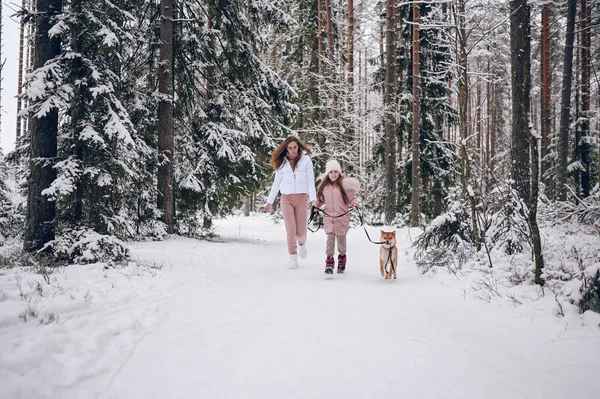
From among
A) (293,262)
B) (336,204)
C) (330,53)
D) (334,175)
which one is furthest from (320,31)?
(293,262)

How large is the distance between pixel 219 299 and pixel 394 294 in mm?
2411

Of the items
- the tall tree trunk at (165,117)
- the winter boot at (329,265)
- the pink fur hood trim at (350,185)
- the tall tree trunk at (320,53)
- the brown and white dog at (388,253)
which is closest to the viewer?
the brown and white dog at (388,253)

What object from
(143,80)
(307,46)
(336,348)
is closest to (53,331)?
(336,348)

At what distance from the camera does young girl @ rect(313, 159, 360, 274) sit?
6.15 metres

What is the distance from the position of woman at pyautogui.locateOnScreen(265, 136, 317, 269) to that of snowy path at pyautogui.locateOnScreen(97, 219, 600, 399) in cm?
202

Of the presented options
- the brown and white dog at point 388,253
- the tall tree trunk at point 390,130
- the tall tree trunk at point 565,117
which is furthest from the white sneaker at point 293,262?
the tall tree trunk at point 565,117

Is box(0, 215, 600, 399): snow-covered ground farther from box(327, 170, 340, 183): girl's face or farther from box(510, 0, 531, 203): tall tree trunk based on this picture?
box(510, 0, 531, 203): tall tree trunk

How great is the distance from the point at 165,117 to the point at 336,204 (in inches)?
248

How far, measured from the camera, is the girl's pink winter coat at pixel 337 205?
6164 mm

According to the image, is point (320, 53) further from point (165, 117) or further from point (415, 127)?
point (165, 117)

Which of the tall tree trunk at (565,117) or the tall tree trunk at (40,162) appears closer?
the tall tree trunk at (40,162)

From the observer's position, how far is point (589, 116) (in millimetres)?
16891

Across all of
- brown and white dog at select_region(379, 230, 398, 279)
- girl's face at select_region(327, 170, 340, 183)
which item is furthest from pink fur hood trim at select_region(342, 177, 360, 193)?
brown and white dog at select_region(379, 230, 398, 279)

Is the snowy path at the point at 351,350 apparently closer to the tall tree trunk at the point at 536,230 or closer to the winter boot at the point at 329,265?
the tall tree trunk at the point at 536,230
